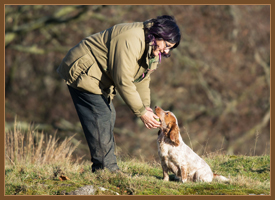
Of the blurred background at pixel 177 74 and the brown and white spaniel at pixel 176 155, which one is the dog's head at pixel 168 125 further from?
the blurred background at pixel 177 74

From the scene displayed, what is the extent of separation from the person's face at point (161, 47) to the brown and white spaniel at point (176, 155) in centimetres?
81

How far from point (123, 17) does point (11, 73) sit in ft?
13.3

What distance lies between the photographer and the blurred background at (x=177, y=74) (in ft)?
40.4

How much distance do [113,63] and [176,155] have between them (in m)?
1.36

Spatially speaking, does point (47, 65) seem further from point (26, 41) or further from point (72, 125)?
point (72, 125)

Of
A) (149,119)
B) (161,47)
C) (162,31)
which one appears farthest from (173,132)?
(162,31)

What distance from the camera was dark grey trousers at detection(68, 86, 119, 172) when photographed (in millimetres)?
4613

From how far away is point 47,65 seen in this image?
13.2m

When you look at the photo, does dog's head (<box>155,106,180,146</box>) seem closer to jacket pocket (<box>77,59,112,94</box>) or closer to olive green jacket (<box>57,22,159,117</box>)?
olive green jacket (<box>57,22,159,117</box>)

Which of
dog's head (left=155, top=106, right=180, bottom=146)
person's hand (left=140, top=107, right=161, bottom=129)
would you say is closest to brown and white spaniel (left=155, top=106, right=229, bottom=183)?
dog's head (left=155, top=106, right=180, bottom=146)

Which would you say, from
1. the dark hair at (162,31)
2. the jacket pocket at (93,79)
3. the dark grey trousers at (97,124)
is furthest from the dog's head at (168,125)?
the dark hair at (162,31)

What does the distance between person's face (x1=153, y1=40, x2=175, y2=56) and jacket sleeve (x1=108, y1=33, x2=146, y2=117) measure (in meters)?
0.15

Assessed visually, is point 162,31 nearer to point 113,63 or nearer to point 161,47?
point 161,47

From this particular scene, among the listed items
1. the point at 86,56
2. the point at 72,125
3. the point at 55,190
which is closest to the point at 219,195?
the point at 55,190
